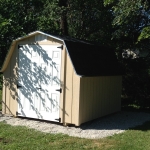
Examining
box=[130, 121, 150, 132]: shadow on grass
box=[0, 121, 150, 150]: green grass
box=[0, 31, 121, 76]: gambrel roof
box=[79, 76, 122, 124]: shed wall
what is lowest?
box=[130, 121, 150, 132]: shadow on grass

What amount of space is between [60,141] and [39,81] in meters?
2.54

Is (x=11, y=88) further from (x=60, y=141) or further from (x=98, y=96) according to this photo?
(x=60, y=141)

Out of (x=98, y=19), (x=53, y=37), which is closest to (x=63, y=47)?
(x=53, y=37)

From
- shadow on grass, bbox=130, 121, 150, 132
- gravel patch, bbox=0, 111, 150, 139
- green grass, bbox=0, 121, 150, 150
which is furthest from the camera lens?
shadow on grass, bbox=130, 121, 150, 132

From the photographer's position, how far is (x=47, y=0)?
47.1ft

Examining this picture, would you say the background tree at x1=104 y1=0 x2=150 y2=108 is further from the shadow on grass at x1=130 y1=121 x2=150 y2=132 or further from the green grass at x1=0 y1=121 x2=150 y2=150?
the green grass at x1=0 y1=121 x2=150 y2=150

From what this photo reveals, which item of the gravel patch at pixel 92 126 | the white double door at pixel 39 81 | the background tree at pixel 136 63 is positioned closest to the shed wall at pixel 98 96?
the gravel patch at pixel 92 126

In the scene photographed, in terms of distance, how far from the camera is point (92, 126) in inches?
350

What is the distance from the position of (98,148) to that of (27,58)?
397 cm

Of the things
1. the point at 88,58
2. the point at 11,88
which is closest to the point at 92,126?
the point at 88,58

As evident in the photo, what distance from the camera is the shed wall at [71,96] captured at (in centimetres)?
857

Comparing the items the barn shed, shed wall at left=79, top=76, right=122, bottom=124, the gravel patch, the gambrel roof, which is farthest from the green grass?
the gambrel roof

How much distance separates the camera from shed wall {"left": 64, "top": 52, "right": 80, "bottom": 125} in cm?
857

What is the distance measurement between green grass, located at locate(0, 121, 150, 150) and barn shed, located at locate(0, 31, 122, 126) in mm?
1131
